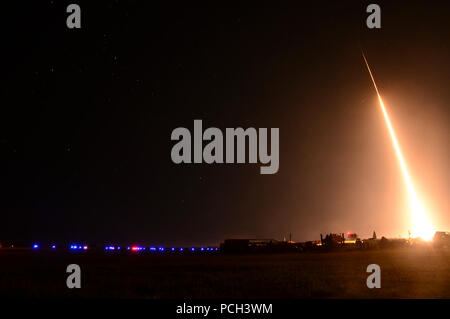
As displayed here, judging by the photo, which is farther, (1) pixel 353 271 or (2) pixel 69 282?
(1) pixel 353 271

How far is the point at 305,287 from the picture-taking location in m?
20.0

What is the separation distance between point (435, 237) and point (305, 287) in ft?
151

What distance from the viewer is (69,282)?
2208cm

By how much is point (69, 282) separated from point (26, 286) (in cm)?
180

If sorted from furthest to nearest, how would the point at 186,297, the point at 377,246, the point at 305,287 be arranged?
the point at 377,246, the point at 305,287, the point at 186,297
